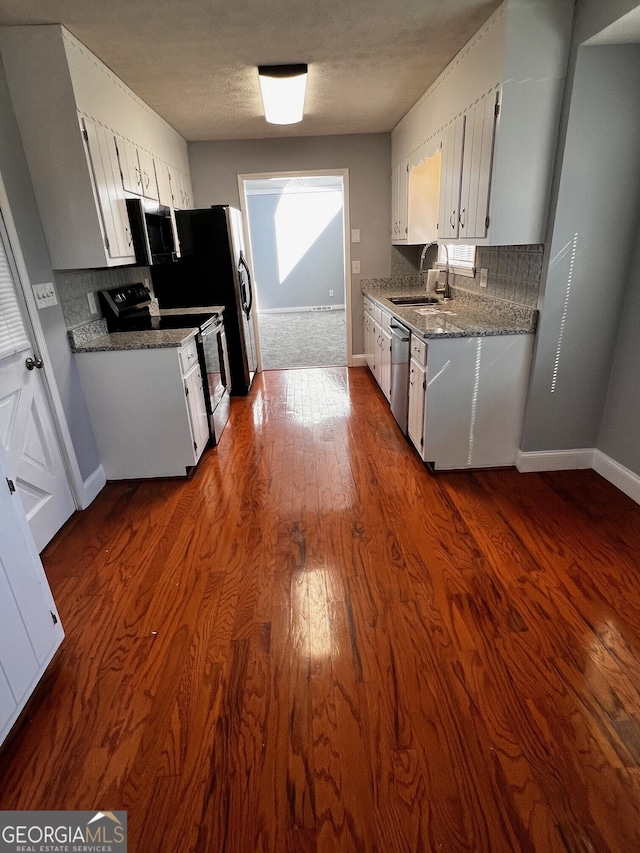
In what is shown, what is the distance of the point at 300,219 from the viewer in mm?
9469

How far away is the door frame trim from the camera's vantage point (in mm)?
2125

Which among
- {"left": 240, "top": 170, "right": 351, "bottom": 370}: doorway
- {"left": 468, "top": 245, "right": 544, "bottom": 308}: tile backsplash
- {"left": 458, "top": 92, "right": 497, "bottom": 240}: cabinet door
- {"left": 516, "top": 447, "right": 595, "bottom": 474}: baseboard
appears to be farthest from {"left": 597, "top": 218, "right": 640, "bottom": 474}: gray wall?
{"left": 240, "top": 170, "right": 351, "bottom": 370}: doorway

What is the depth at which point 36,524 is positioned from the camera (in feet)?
7.46

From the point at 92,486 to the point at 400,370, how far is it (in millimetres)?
2205

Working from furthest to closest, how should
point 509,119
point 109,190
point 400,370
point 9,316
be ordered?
1. point 400,370
2. point 109,190
3. point 509,119
4. point 9,316

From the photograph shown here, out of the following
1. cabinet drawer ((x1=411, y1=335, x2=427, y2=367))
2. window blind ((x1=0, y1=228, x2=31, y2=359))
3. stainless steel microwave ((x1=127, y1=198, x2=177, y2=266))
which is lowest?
cabinet drawer ((x1=411, y1=335, x2=427, y2=367))

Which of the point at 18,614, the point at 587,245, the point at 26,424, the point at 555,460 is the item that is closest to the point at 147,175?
the point at 26,424

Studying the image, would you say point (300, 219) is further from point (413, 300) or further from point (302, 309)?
point (413, 300)

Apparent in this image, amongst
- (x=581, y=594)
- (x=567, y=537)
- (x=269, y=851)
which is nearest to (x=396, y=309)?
(x=567, y=537)

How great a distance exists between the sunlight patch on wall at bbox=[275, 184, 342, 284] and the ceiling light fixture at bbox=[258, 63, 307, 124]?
6306 mm

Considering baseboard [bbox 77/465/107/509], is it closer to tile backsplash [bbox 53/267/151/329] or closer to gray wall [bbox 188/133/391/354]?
tile backsplash [bbox 53/267/151/329]

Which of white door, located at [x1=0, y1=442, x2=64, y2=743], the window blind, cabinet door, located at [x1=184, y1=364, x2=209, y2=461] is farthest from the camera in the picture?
cabinet door, located at [x1=184, y1=364, x2=209, y2=461]

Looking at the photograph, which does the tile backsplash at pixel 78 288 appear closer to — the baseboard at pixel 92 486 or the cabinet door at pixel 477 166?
the baseboard at pixel 92 486

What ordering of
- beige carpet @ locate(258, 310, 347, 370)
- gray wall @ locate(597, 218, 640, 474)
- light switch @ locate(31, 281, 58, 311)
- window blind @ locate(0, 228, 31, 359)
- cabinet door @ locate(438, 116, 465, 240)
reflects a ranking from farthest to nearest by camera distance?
1. beige carpet @ locate(258, 310, 347, 370)
2. cabinet door @ locate(438, 116, 465, 240)
3. gray wall @ locate(597, 218, 640, 474)
4. light switch @ locate(31, 281, 58, 311)
5. window blind @ locate(0, 228, 31, 359)
